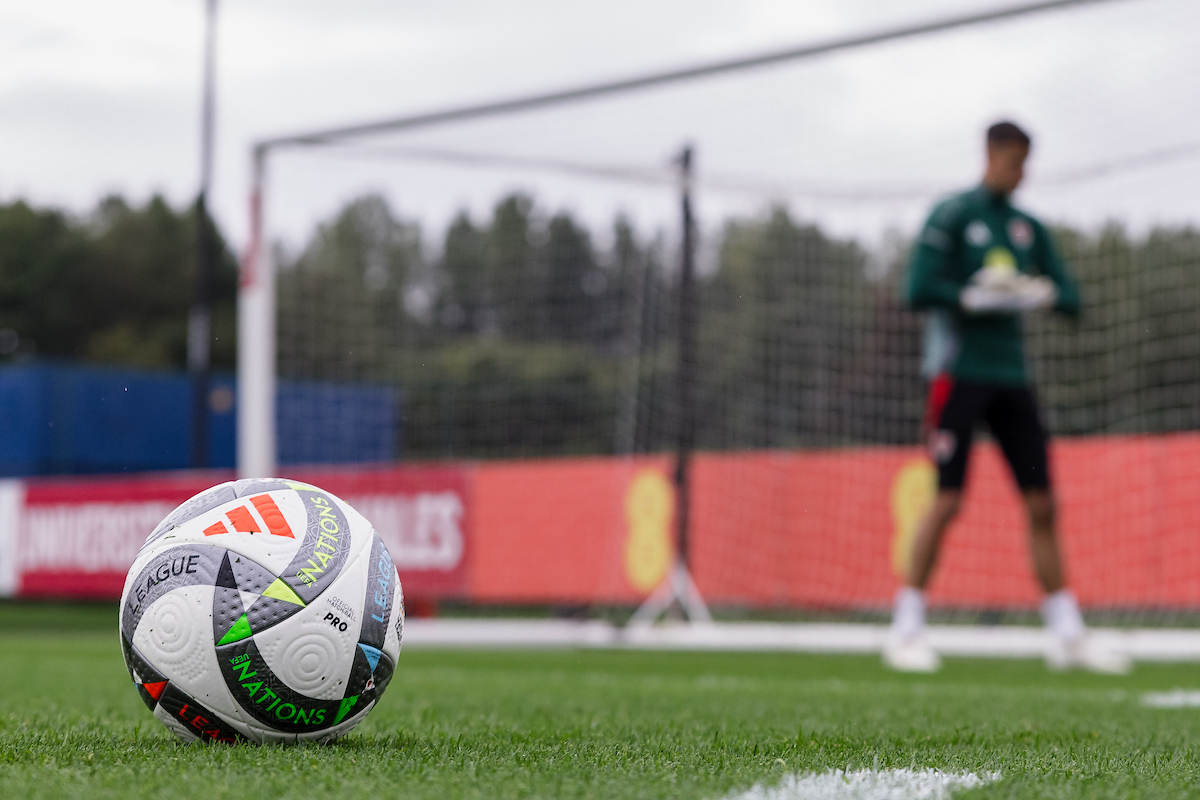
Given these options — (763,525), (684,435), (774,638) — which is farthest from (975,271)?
(763,525)

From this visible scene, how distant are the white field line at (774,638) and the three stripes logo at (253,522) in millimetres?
5254

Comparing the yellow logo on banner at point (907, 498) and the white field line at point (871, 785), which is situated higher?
the white field line at point (871, 785)

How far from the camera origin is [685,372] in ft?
34.6

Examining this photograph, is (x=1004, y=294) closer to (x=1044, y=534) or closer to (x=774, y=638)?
(x=1044, y=534)

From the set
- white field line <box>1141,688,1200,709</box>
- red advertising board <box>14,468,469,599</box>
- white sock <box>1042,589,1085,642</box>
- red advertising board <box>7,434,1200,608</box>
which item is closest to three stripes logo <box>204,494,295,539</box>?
white field line <box>1141,688,1200,709</box>

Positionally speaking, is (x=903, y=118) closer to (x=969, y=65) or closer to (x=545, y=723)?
(x=969, y=65)

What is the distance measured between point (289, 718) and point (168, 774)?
1.14ft

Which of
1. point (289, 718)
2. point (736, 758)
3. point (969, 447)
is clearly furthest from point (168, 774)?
point (969, 447)

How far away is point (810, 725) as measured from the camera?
351 cm

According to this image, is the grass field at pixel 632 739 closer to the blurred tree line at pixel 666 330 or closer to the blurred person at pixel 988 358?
the blurred person at pixel 988 358

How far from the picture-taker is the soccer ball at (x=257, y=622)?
2551 mm

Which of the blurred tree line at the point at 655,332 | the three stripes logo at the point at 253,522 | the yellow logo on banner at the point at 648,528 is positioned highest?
the blurred tree line at the point at 655,332

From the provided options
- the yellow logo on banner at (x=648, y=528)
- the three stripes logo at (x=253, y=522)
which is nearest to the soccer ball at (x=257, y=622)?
the three stripes logo at (x=253, y=522)

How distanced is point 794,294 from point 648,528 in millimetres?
2122
